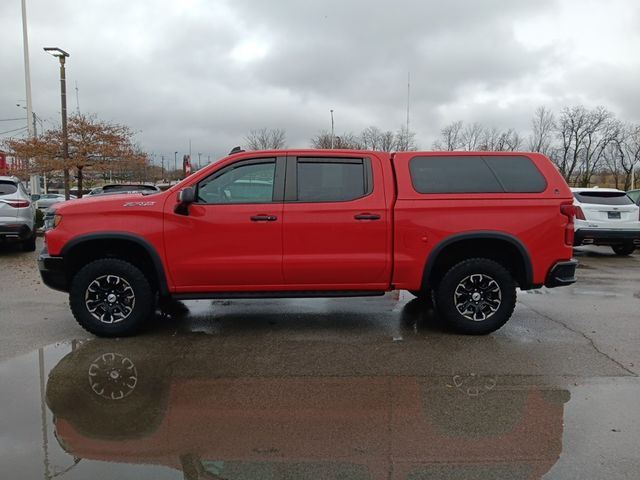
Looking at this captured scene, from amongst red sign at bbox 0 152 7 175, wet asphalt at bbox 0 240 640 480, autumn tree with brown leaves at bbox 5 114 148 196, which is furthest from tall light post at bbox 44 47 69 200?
wet asphalt at bbox 0 240 640 480

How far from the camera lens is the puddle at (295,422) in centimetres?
307

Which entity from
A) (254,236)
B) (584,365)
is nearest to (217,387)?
(254,236)

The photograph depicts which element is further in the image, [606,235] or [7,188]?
[606,235]

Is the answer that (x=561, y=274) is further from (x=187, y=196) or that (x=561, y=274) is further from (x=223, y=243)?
(x=187, y=196)

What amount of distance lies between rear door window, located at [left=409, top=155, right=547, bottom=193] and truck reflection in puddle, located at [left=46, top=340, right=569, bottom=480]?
203cm

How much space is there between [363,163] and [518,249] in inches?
72.8

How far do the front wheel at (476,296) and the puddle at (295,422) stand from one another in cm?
111

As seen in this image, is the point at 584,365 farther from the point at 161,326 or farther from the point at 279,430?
the point at 161,326

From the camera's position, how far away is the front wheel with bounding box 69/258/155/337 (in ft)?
17.5

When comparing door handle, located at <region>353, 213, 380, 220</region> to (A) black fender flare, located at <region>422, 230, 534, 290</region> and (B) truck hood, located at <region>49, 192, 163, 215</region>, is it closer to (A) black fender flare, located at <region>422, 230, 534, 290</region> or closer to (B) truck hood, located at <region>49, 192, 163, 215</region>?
(A) black fender flare, located at <region>422, 230, 534, 290</region>

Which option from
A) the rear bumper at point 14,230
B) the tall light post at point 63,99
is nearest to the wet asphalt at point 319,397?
the rear bumper at point 14,230

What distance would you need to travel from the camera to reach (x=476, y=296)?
18.3ft

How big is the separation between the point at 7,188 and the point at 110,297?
7.44 meters

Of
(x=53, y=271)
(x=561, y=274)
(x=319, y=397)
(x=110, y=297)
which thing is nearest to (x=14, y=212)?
(x=53, y=271)
